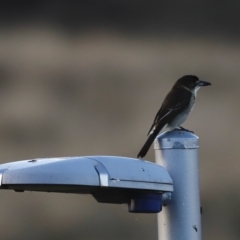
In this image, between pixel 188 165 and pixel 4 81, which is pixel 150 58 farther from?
pixel 188 165

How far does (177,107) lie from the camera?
12.7 ft

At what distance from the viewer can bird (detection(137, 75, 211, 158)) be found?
3634mm

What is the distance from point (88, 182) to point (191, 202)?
16.0 inches

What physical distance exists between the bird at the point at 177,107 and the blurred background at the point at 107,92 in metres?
2.26

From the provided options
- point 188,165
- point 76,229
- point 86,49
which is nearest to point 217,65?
point 86,49

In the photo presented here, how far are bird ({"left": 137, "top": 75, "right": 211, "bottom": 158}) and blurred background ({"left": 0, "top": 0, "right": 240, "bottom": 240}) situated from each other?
2256 millimetres

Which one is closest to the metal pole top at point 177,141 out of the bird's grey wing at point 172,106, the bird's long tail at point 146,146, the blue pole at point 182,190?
the blue pole at point 182,190

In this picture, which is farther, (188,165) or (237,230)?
(237,230)

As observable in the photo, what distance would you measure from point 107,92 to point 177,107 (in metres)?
3.21

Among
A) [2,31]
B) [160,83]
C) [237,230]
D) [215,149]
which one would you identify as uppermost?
[2,31]

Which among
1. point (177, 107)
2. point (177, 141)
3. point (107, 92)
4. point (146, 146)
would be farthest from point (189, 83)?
point (107, 92)

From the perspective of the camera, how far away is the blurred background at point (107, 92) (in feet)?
21.7

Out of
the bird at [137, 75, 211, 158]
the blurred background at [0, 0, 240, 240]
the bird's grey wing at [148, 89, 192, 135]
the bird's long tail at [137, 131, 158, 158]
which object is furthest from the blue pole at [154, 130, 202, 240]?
the blurred background at [0, 0, 240, 240]

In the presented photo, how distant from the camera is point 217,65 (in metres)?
7.06
